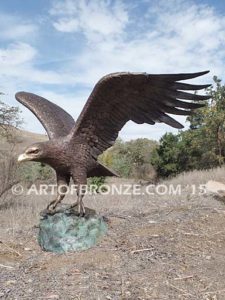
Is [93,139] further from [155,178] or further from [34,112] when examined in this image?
[155,178]

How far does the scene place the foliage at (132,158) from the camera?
2052 cm

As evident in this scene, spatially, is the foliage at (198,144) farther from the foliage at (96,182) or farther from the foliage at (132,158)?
the foliage at (96,182)

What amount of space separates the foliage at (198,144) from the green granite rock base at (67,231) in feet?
32.8

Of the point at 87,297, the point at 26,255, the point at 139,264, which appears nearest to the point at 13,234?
the point at 26,255

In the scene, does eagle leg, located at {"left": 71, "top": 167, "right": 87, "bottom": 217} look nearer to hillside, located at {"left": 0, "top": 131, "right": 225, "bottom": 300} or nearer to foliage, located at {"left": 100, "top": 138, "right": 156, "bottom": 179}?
hillside, located at {"left": 0, "top": 131, "right": 225, "bottom": 300}

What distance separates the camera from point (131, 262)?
4.29m

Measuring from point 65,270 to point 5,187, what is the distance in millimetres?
5275

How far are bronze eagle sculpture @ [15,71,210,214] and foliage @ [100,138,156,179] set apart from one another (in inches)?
560

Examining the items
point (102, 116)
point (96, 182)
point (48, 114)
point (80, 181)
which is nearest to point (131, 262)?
point (80, 181)

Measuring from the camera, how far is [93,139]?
15.4 feet

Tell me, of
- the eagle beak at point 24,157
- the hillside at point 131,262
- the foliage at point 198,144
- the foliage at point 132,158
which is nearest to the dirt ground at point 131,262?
the hillside at point 131,262

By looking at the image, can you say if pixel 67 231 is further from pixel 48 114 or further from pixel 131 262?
pixel 48 114

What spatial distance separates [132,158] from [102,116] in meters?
19.0

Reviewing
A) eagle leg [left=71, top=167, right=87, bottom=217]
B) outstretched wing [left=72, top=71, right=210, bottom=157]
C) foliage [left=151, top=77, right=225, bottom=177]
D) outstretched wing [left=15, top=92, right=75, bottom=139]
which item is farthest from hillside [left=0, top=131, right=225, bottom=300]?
foliage [left=151, top=77, right=225, bottom=177]
